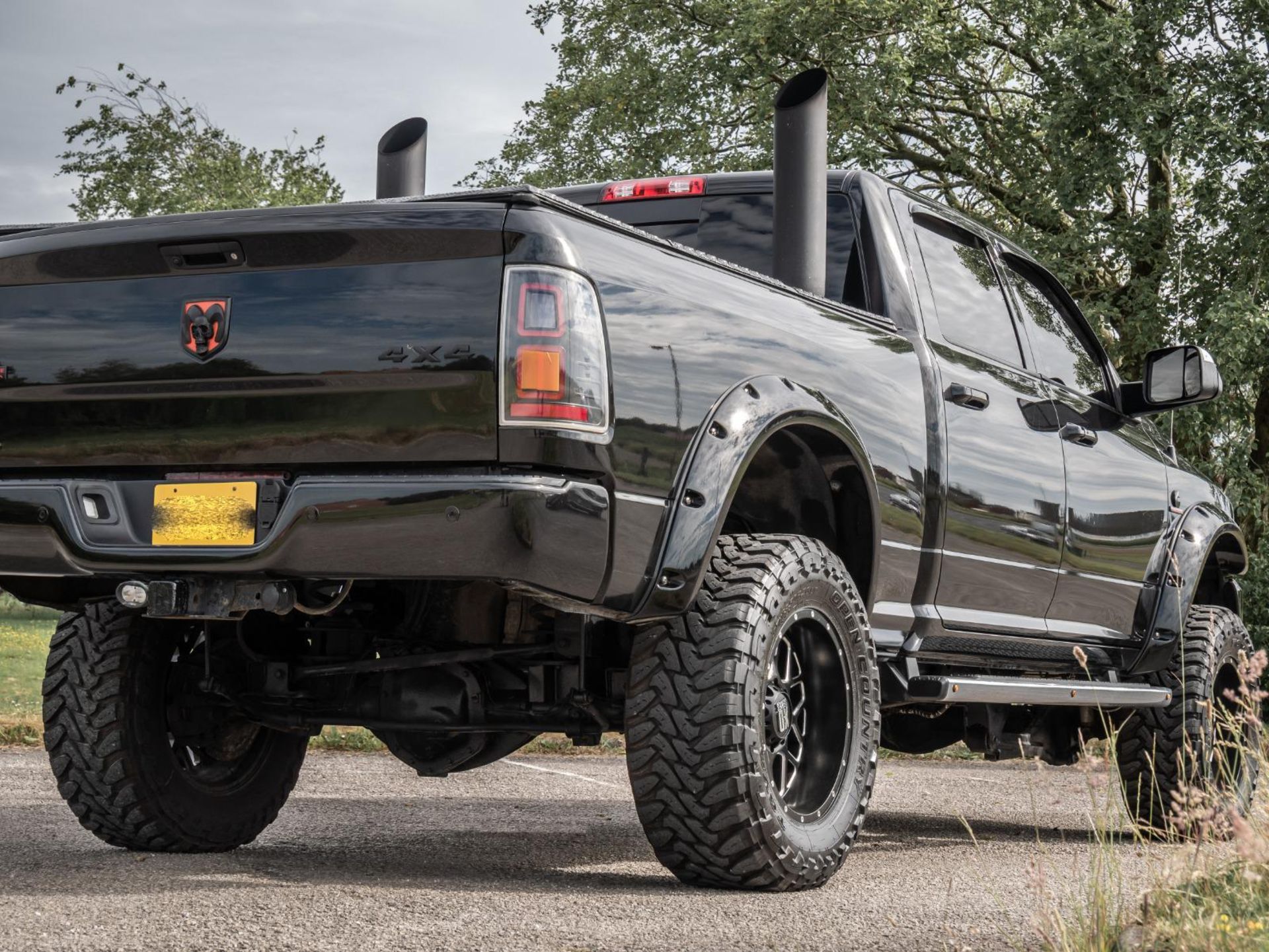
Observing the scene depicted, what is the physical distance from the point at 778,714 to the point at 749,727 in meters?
0.26

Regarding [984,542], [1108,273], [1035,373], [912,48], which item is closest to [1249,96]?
[1108,273]

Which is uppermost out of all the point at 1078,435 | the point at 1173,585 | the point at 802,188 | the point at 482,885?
the point at 802,188

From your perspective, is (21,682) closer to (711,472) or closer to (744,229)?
(744,229)

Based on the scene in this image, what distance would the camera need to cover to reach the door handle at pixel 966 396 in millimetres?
5254

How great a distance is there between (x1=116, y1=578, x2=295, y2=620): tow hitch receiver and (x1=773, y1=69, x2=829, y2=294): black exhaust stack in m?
2.12

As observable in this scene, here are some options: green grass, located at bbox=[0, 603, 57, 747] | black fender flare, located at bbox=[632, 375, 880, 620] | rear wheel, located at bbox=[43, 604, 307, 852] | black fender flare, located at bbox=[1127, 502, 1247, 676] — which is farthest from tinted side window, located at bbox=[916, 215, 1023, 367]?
green grass, located at bbox=[0, 603, 57, 747]

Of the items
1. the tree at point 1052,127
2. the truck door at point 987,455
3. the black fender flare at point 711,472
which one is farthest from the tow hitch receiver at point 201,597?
the tree at point 1052,127

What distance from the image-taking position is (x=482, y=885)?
4262mm

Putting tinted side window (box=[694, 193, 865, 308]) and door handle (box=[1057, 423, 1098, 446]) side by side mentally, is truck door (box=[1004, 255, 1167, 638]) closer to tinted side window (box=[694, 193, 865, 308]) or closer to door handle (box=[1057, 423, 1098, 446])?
door handle (box=[1057, 423, 1098, 446])

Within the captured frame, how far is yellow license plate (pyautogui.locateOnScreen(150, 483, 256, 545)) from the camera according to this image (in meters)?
3.73

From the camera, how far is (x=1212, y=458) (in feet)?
54.3

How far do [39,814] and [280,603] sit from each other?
276 cm

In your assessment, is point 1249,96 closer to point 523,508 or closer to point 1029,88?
point 1029,88

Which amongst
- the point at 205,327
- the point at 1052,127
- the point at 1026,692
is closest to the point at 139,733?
the point at 205,327
